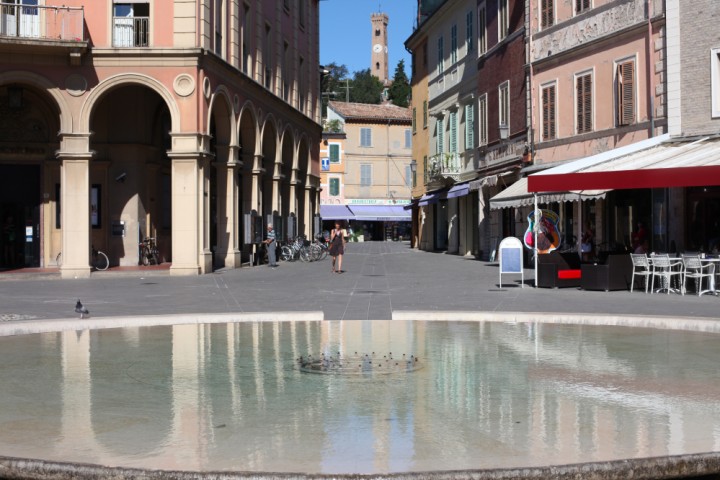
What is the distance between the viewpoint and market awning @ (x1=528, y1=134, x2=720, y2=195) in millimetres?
17031

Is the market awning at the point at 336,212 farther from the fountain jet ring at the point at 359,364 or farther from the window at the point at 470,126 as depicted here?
the fountain jet ring at the point at 359,364

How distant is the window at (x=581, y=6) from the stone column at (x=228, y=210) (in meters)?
12.0

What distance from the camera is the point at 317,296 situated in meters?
Result: 18.3

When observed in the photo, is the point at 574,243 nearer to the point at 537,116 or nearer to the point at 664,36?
the point at 537,116

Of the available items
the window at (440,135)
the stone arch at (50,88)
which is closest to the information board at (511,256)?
the stone arch at (50,88)

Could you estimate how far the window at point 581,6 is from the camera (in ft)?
84.5

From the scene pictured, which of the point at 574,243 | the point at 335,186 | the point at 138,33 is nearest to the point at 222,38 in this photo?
the point at 138,33

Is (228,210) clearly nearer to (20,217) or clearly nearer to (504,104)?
(20,217)

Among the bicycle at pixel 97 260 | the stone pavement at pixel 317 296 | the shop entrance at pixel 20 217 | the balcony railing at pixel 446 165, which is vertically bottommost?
the stone pavement at pixel 317 296

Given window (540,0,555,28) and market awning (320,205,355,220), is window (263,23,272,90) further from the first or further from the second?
market awning (320,205,355,220)

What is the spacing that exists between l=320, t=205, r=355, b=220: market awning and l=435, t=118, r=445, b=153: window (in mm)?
31993

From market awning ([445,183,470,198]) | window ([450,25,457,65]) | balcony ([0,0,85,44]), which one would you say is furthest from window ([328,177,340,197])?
balcony ([0,0,85,44])

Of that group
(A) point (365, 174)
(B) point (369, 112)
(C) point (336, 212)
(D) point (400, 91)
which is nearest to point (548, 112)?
(C) point (336, 212)

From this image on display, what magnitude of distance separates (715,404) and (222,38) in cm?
2465
